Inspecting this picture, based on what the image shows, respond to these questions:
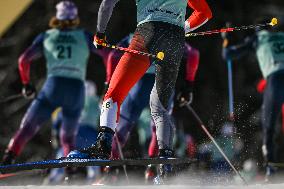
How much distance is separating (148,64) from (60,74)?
2.68 meters

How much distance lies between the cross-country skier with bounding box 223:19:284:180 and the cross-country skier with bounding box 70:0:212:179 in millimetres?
2273

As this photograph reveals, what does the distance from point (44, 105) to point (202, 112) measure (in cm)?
166

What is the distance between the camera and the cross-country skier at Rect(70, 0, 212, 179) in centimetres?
328

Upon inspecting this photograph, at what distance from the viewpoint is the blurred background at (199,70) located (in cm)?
594

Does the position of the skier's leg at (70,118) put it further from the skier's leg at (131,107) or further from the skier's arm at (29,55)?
the skier's leg at (131,107)

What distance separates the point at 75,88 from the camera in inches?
229

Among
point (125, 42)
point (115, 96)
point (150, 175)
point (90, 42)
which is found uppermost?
point (90, 42)

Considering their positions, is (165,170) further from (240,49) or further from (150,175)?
(240,49)

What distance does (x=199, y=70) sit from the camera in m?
6.06

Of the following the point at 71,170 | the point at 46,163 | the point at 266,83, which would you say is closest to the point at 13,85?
the point at 71,170

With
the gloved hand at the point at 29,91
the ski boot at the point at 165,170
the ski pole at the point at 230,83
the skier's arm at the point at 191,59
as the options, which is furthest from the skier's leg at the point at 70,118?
the ski boot at the point at 165,170

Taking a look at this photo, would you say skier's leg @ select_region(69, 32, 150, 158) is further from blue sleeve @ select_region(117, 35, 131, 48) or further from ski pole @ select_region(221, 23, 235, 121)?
ski pole @ select_region(221, 23, 235, 121)

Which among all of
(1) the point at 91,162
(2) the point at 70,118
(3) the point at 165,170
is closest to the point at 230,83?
(2) the point at 70,118

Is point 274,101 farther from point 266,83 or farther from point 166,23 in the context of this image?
point 166,23
